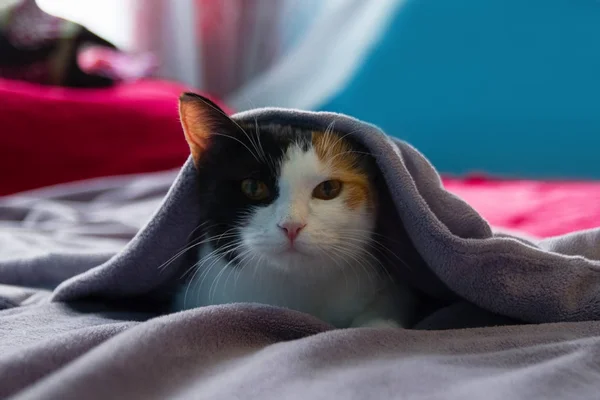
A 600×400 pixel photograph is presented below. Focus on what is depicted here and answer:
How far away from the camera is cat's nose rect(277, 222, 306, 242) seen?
765 mm

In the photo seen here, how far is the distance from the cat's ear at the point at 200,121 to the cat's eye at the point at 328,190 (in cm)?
16

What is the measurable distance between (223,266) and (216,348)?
239mm

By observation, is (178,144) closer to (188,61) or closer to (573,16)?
(188,61)

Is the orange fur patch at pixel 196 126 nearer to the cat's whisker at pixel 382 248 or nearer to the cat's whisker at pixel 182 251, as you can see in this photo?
the cat's whisker at pixel 182 251

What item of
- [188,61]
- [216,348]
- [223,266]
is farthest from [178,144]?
[216,348]

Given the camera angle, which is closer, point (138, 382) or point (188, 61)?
point (138, 382)

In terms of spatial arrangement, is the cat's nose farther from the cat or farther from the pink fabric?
the pink fabric

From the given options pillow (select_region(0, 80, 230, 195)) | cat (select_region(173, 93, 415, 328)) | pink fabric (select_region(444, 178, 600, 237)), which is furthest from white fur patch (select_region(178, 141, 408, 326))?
pillow (select_region(0, 80, 230, 195))

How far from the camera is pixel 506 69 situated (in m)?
1.99

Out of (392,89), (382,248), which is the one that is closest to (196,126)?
(382,248)

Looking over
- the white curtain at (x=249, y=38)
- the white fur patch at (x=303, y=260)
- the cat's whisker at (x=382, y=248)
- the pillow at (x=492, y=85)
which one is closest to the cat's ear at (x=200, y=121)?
the white fur patch at (x=303, y=260)

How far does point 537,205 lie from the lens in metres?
1.43

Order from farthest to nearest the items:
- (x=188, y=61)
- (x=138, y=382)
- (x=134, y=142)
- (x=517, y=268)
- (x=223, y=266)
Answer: (x=188, y=61) < (x=134, y=142) < (x=223, y=266) < (x=517, y=268) < (x=138, y=382)

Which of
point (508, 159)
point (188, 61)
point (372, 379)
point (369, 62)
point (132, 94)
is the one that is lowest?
point (372, 379)
